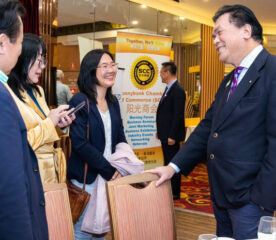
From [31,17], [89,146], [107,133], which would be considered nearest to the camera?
[89,146]

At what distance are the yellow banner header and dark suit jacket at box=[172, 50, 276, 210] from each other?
2622 millimetres

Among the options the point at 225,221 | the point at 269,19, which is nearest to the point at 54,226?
the point at 225,221

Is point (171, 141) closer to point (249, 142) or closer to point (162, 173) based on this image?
point (162, 173)

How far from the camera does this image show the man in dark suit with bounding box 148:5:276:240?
1.51 metres

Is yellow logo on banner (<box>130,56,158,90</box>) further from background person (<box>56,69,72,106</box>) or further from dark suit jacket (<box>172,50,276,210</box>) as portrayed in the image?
dark suit jacket (<box>172,50,276,210</box>)

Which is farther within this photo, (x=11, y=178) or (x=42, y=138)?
(x=42, y=138)

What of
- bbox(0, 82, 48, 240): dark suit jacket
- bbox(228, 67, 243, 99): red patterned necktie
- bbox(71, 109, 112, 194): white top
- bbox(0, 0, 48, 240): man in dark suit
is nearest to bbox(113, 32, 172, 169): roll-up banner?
bbox(71, 109, 112, 194): white top

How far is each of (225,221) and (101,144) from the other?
93 cm

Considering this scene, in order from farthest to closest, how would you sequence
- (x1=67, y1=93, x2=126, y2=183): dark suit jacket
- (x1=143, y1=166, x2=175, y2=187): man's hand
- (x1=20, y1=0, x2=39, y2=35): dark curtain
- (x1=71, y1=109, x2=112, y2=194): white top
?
(x1=20, y1=0, x2=39, y2=35): dark curtain, (x1=71, y1=109, x2=112, y2=194): white top, (x1=67, y1=93, x2=126, y2=183): dark suit jacket, (x1=143, y1=166, x2=175, y2=187): man's hand

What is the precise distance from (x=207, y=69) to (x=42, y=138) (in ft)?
23.7

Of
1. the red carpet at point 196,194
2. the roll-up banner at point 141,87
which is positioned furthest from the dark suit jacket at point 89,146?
the red carpet at point 196,194

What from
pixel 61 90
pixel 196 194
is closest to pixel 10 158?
pixel 61 90

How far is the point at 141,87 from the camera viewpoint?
423 centimetres

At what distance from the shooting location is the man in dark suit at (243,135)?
4.95ft
